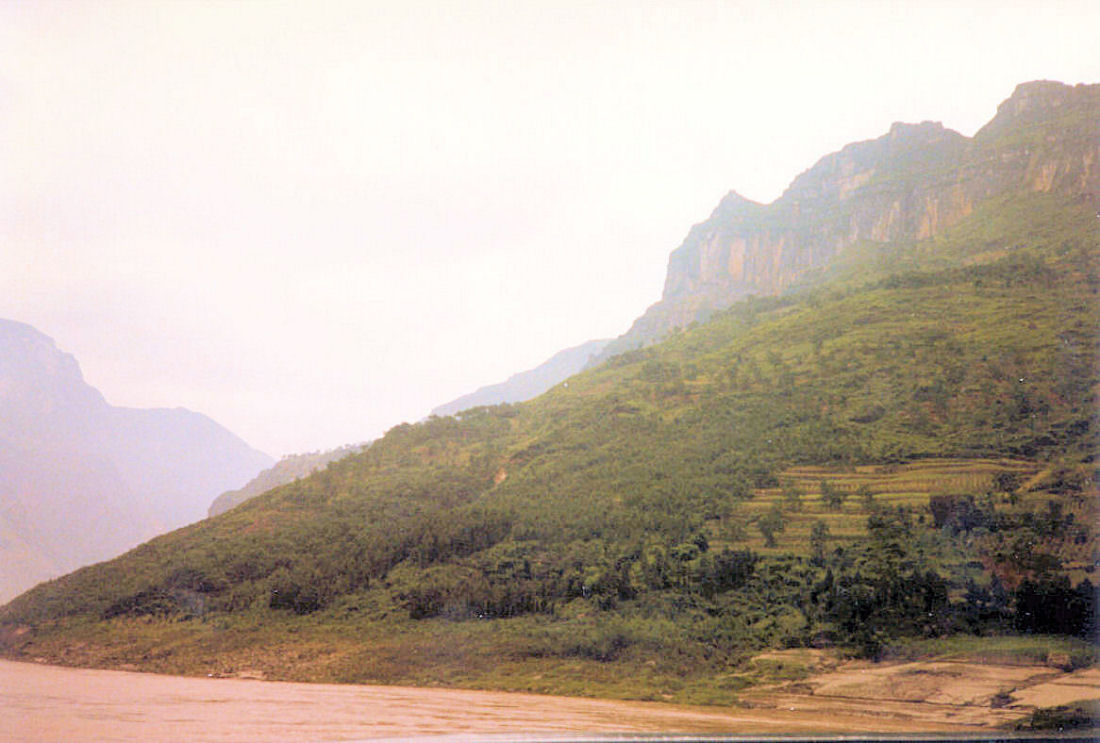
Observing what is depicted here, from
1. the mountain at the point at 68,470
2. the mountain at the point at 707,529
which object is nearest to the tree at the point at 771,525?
the mountain at the point at 707,529

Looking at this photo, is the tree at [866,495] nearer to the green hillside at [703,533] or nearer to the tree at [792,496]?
the green hillside at [703,533]

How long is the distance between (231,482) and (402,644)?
58.1 meters

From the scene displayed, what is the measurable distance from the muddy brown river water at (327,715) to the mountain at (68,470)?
25.7 meters

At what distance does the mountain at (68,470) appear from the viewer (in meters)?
36.2

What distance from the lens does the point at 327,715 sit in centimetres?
1061

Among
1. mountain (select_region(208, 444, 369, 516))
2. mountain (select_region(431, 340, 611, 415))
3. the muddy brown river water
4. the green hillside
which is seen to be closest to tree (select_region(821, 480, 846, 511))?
the green hillside

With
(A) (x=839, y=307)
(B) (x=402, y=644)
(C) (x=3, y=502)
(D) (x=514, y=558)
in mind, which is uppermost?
(A) (x=839, y=307)

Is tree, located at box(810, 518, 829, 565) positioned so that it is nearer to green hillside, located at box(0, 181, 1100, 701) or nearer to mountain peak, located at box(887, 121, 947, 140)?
green hillside, located at box(0, 181, 1100, 701)

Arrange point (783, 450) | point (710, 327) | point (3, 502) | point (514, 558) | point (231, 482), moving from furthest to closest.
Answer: point (231, 482)
point (710, 327)
point (3, 502)
point (783, 450)
point (514, 558)

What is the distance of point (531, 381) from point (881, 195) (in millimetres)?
60495

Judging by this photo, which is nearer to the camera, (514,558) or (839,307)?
(514,558)

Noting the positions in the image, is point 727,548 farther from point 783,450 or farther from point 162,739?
point 162,739

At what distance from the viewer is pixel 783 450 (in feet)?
76.1

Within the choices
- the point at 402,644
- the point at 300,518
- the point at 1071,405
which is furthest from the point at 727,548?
the point at 300,518
